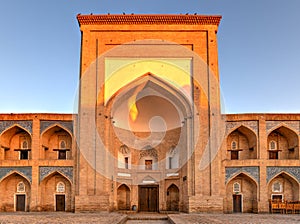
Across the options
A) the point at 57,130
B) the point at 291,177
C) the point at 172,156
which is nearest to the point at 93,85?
the point at 57,130

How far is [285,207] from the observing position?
52.7 ft

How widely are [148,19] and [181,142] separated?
225 inches

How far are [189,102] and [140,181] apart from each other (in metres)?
5.21

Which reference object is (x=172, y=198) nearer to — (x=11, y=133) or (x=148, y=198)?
(x=148, y=198)

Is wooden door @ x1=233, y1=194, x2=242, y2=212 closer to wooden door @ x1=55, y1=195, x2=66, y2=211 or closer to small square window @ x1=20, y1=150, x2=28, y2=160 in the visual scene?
wooden door @ x1=55, y1=195, x2=66, y2=211

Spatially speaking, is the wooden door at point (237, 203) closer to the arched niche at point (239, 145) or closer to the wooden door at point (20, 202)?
the arched niche at point (239, 145)

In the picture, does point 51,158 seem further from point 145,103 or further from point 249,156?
point 249,156

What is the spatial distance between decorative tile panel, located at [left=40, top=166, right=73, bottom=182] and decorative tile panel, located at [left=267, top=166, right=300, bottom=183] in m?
8.18

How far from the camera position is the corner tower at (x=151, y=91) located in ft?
53.5

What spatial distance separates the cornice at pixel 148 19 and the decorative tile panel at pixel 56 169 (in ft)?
20.5

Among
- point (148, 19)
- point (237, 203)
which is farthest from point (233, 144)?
point (148, 19)

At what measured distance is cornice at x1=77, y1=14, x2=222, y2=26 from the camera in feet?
56.6

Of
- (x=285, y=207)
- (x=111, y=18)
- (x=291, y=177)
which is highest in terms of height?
(x=111, y=18)

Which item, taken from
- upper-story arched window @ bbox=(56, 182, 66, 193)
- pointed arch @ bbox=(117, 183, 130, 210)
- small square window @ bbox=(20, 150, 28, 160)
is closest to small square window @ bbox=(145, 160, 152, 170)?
pointed arch @ bbox=(117, 183, 130, 210)
